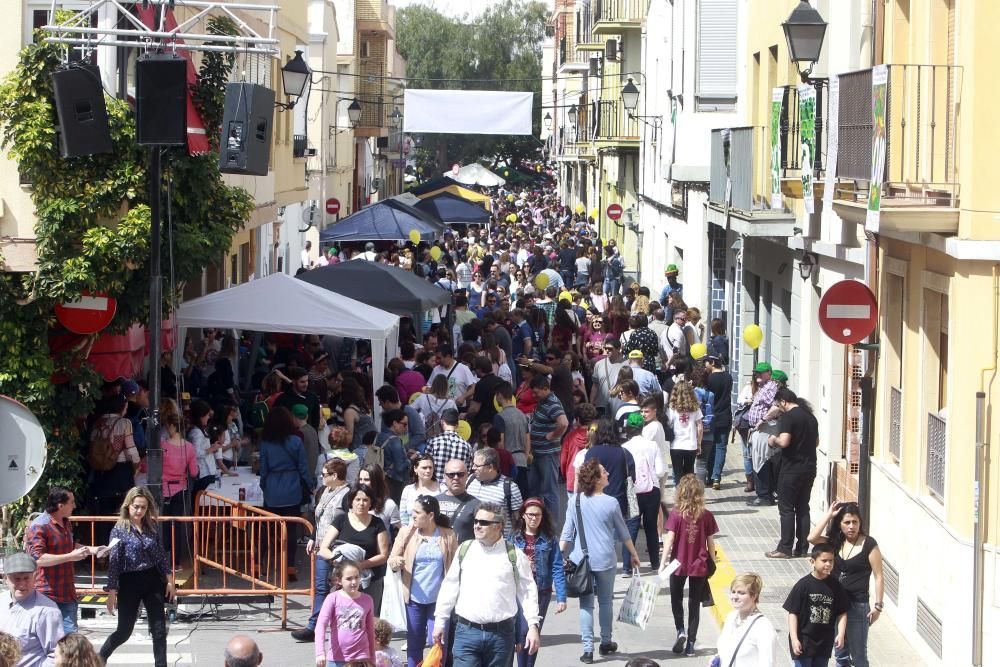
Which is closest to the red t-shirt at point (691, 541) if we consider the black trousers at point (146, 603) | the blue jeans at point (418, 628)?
the blue jeans at point (418, 628)

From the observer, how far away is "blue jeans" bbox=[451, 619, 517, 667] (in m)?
8.95

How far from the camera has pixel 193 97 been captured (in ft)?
46.5

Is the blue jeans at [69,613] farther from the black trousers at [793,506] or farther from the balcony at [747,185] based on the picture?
the balcony at [747,185]

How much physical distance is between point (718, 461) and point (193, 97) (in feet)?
24.4

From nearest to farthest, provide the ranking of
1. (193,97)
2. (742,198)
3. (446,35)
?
(193,97) < (742,198) < (446,35)

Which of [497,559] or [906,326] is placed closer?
[497,559]

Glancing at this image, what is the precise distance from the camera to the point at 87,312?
42.2 ft

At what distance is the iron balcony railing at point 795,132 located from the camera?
1538 centimetres

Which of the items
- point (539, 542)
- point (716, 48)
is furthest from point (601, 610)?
point (716, 48)

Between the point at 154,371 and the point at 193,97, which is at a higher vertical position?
the point at 193,97

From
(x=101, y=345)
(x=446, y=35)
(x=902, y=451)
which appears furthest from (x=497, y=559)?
(x=446, y=35)

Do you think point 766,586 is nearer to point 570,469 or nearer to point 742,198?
point 570,469

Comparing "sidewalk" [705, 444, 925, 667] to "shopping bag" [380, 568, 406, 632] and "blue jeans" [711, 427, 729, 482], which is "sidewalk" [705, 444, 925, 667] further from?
"shopping bag" [380, 568, 406, 632]

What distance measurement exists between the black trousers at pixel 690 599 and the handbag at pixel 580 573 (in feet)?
2.33
